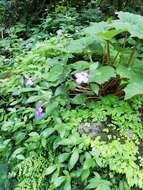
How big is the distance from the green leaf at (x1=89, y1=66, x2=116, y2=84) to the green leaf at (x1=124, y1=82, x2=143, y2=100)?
0.12 meters

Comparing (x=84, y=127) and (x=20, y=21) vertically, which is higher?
(x=84, y=127)

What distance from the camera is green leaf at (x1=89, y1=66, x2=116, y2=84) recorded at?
2186mm

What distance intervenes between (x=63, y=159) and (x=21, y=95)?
66 cm

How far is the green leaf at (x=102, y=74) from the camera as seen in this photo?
2186 mm

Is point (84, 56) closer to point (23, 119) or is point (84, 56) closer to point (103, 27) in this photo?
point (103, 27)

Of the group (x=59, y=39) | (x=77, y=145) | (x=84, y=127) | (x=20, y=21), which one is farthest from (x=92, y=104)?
(x=20, y=21)

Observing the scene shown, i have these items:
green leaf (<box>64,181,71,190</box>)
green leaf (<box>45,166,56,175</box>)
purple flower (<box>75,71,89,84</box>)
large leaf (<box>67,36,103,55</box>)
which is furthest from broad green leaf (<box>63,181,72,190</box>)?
large leaf (<box>67,36,103,55</box>)

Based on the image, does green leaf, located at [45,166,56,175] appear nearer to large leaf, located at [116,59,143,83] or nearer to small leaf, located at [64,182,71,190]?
small leaf, located at [64,182,71,190]

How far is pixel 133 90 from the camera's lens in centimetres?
214

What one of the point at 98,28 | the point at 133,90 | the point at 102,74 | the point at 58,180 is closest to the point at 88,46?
the point at 98,28

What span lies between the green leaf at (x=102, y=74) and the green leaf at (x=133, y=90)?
0.12 metres

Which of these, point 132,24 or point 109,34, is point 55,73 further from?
point 132,24

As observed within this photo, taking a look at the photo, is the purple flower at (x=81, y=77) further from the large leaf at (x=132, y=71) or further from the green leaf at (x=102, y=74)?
the large leaf at (x=132, y=71)

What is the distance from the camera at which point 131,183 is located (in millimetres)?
2012
